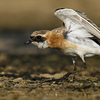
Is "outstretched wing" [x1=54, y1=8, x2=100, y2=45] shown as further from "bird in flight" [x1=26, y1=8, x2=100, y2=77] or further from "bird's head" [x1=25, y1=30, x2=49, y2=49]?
"bird's head" [x1=25, y1=30, x2=49, y2=49]

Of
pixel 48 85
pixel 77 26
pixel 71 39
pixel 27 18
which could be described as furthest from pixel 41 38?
pixel 27 18

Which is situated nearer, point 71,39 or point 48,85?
point 48,85

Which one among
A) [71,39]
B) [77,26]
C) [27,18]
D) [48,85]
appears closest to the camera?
[48,85]

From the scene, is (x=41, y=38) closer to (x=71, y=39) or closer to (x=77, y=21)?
(x=71, y=39)

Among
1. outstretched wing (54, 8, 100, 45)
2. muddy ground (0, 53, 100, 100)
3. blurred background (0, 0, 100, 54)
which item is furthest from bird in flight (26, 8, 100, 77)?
blurred background (0, 0, 100, 54)

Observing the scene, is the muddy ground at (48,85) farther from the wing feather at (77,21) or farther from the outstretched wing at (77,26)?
the wing feather at (77,21)

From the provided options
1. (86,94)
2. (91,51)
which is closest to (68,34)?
(91,51)

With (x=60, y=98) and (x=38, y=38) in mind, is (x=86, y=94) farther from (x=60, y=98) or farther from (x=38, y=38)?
(x=38, y=38)
